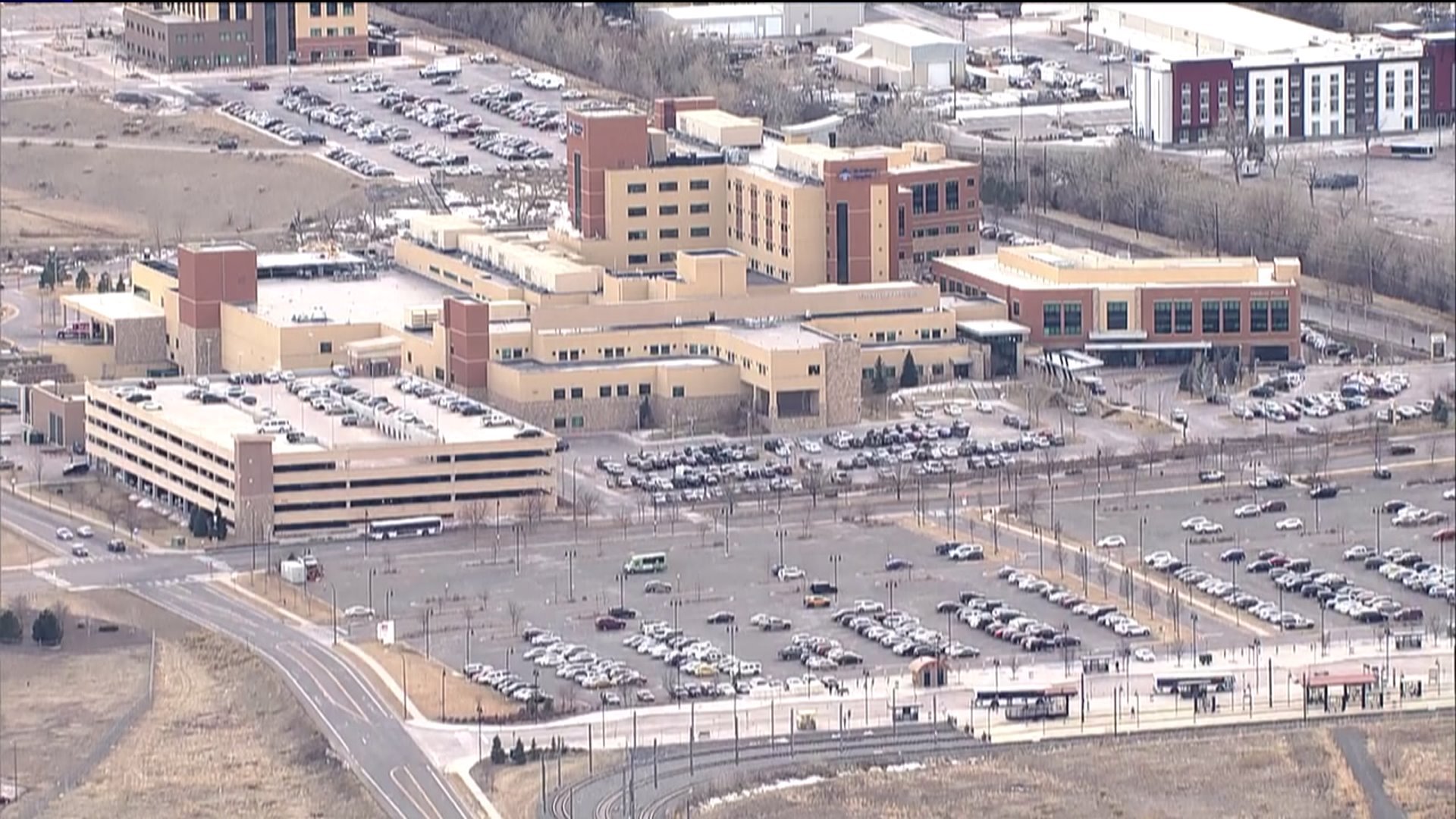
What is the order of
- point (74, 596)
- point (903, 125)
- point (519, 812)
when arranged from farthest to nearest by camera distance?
point (903, 125), point (74, 596), point (519, 812)

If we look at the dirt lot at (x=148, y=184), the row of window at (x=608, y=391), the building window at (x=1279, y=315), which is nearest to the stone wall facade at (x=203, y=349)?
the row of window at (x=608, y=391)

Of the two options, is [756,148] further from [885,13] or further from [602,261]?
[885,13]

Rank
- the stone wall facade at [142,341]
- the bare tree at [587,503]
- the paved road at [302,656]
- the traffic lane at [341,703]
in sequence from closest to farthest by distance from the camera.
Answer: the traffic lane at [341,703] < the paved road at [302,656] < the bare tree at [587,503] < the stone wall facade at [142,341]

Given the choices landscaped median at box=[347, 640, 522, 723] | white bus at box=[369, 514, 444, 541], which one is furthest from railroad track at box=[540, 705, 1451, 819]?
white bus at box=[369, 514, 444, 541]

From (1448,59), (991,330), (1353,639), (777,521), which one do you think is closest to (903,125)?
(1448,59)

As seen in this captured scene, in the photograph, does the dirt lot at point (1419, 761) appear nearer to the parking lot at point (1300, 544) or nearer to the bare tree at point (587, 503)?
the parking lot at point (1300, 544)

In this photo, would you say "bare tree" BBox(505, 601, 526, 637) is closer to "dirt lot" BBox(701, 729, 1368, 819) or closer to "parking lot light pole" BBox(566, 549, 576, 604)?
"parking lot light pole" BBox(566, 549, 576, 604)

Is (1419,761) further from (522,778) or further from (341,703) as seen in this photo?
(341,703)
